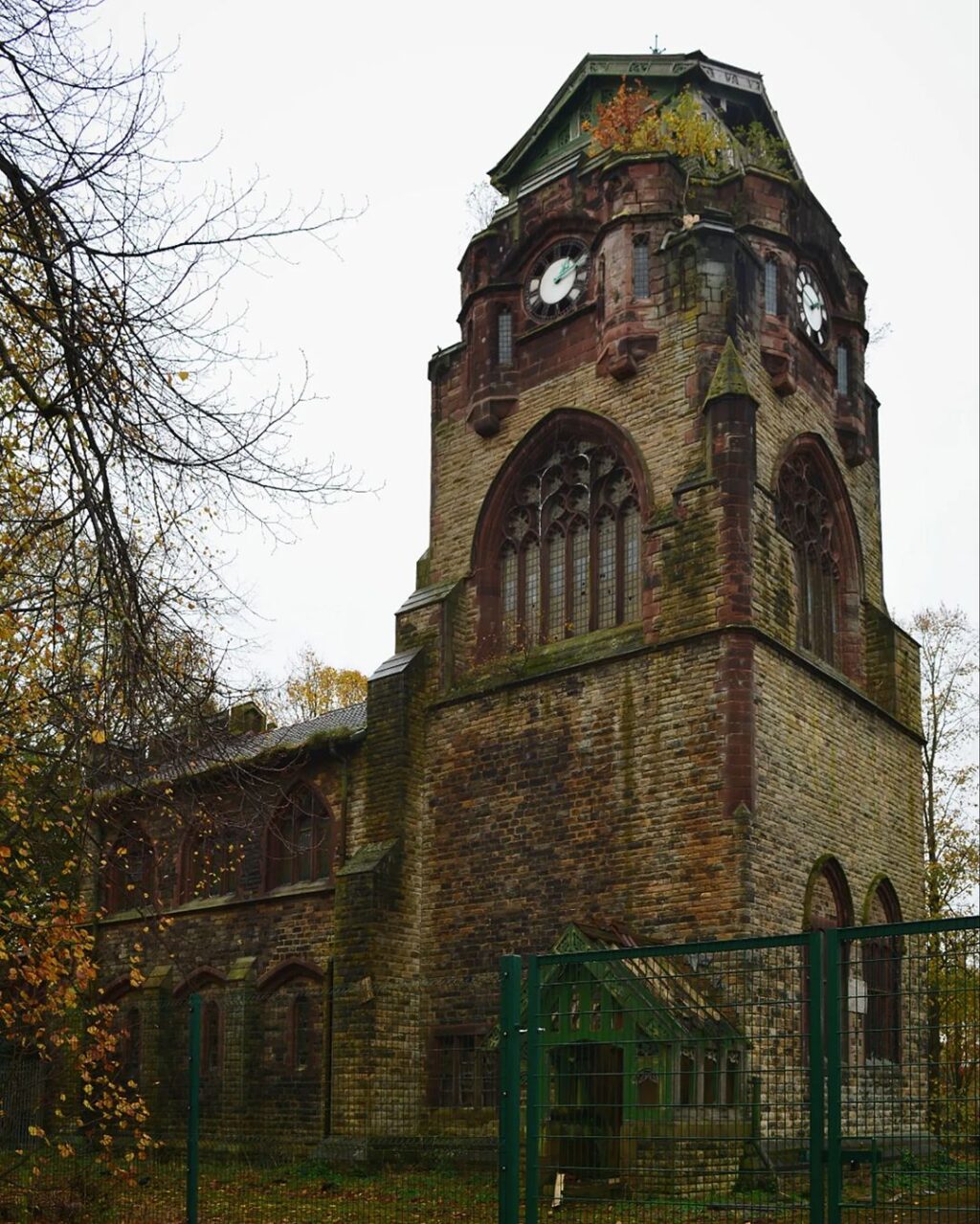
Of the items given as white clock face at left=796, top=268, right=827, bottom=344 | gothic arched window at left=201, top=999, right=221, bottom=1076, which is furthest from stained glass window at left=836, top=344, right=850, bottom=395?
gothic arched window at left=201, top=999, right=221, bottom=1076

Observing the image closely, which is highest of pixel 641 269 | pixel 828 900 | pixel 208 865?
pixel 641 269

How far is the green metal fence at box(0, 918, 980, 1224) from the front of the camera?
29.6ft

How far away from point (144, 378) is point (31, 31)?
210cm

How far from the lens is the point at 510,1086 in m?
9.55

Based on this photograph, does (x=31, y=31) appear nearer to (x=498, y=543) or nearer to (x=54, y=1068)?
(x=54, y=1068)

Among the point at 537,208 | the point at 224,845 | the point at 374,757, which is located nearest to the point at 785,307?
the point at 537,208

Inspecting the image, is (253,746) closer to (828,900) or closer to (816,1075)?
(828,900)

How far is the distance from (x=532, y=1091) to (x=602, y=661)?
12461 millimetres

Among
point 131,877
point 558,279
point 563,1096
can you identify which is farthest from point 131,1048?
point 558,279

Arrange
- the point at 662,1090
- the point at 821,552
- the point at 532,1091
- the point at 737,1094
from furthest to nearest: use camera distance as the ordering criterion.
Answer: the point at 821,552
the point at 662,1090
the point at 737,1094
the point at 532,1091

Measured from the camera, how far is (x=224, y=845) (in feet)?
87.0

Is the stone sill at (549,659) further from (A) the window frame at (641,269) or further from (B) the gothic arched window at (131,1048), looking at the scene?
(B) the gothic arched window at (131,1048)

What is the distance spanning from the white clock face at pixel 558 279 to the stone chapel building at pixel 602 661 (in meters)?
0.05

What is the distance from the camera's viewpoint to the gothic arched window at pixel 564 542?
22.7 metres
